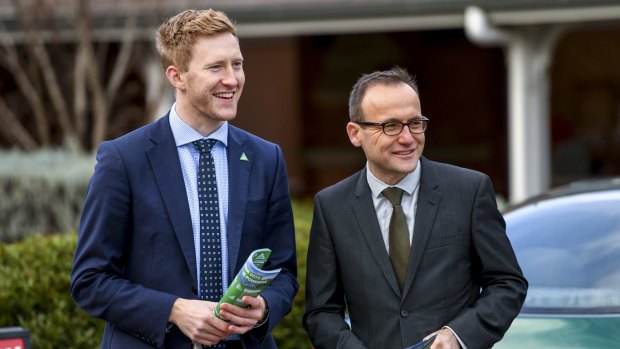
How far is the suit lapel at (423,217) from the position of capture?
3.65 metres

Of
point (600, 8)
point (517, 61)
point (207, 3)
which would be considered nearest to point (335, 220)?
point (600, 8)

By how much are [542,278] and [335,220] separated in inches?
60.3

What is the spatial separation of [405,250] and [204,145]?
720 millimetres

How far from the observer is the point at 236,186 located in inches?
145

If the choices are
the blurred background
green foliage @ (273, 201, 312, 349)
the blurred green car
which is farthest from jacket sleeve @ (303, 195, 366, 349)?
the blurred background

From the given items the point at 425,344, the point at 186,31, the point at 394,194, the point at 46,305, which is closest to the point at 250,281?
the point at 425,344

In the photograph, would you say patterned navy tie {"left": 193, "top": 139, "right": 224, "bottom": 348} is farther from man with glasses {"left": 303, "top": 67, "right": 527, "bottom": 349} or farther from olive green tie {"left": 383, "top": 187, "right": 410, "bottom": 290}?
olive green tie {"left": 383, "top": 187, "right": 410, "bottom": 290}

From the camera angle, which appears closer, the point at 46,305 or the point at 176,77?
the point at 176,77

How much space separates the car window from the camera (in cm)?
480

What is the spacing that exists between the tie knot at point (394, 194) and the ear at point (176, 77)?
736mm

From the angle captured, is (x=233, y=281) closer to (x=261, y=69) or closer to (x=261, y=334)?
(x=261, y=334)

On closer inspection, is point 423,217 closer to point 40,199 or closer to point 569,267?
point 569,267

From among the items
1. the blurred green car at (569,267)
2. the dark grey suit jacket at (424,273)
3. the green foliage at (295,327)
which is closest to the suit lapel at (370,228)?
the dark grey suit jacket at (424,273)

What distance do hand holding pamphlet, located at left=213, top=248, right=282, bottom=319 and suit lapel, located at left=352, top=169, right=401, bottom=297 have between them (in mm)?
485
